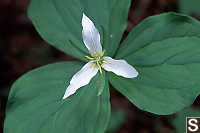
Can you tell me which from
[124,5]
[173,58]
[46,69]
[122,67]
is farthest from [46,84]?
[173,58]

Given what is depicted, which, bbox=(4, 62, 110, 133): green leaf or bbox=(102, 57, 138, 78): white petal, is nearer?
bbox=(102, 57, 138, 78): white petal

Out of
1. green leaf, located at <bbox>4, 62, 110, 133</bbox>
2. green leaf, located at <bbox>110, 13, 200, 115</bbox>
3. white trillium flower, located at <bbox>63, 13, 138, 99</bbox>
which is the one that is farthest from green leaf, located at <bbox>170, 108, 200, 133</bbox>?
white trillium flower, located at <bbox>63, 13, 138, 99</bbox>

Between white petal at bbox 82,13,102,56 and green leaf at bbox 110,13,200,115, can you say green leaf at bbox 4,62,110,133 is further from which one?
white petal at bbox 82,13,102,56

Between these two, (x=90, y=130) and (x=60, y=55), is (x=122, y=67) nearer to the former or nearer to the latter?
(x=90, y=130)

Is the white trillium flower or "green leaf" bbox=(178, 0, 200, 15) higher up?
the white trillium flower

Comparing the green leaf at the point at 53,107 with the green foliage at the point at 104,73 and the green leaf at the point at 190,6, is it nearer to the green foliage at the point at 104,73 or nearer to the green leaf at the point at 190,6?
the green foliage at the point at 104,73

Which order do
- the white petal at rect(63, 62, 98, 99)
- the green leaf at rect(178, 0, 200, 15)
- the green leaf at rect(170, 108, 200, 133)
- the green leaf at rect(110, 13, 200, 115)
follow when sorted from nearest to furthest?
1. the white petal at rect(63, 62, 98, 99)
2. the green leaf at rect(110, 13, 200, 115)
3. the green leaf at rect(170, 108, 200, 133)
4. the green leaf at rect(178, 0, 200, 15)

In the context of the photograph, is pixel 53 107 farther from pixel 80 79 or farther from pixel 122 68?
pixel 122 68
